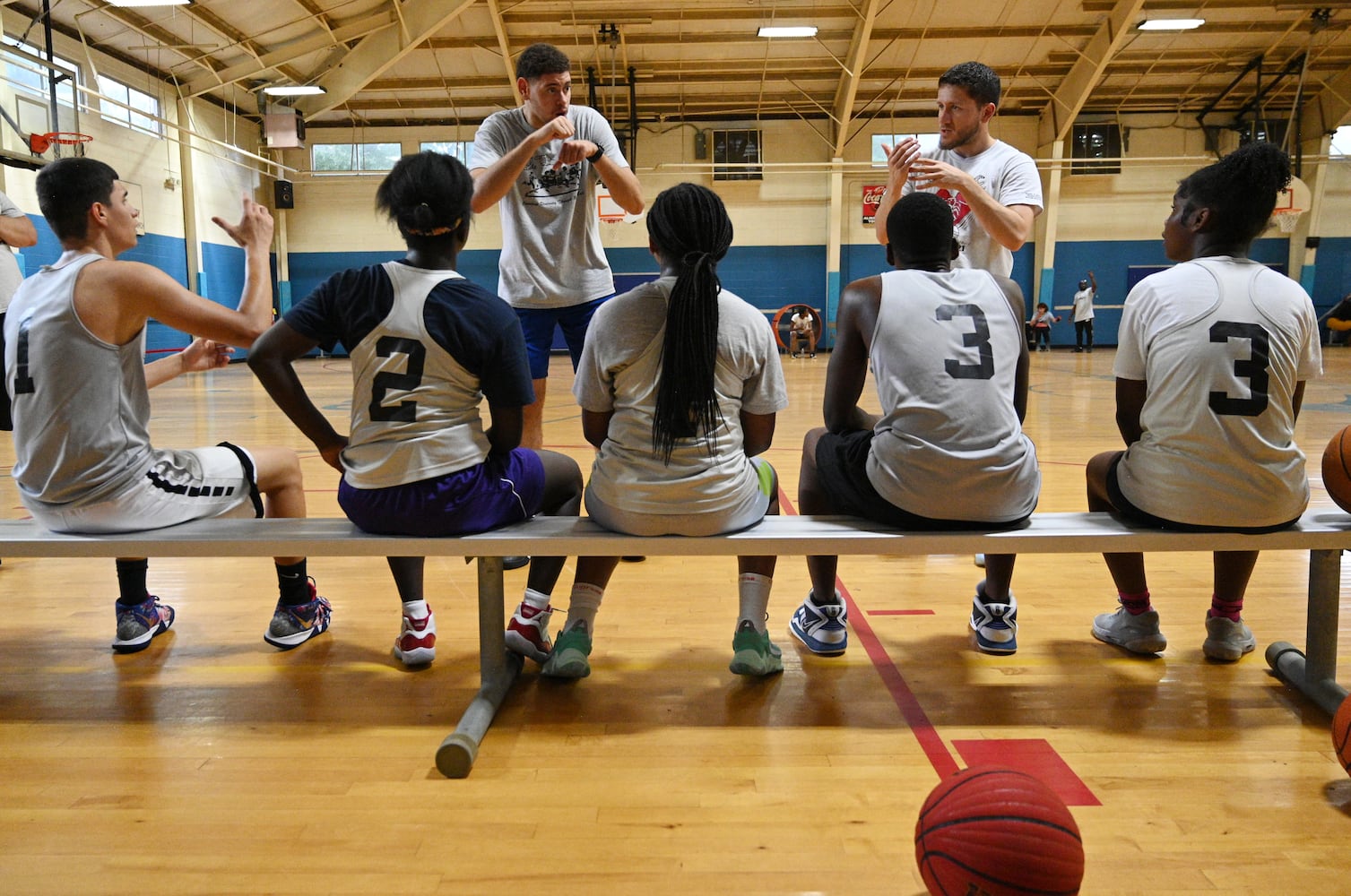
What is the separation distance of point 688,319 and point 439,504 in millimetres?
689

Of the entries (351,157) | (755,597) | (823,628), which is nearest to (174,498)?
(755,597)

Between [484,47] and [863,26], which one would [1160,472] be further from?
[484,47]

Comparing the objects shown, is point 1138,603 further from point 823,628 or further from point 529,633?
point 529,633

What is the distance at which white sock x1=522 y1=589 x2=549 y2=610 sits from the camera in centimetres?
237

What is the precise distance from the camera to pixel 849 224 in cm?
1859

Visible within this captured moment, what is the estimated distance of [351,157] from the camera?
1831 cm

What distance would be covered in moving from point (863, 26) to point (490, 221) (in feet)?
26.6

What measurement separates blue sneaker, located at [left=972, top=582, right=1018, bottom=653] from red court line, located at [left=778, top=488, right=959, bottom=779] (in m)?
0.26

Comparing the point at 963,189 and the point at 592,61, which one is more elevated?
the point at 592,61

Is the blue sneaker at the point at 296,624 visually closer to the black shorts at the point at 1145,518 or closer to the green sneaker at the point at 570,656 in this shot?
the green sneaker at the point at 570,656

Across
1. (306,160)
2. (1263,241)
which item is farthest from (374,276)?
(1263,241)

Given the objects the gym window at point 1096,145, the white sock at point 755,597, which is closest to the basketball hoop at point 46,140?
the white sock at point 755,597

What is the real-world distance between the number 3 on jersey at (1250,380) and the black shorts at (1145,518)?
246 millimetres

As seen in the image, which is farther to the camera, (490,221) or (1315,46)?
(490,221)
